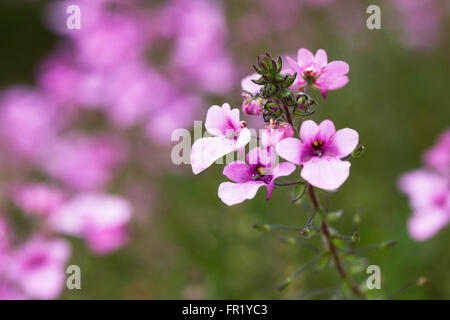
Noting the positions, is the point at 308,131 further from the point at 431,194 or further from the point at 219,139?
the point at 431,194

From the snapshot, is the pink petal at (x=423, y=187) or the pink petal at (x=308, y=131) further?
the pink petal at (x=423, y=187)

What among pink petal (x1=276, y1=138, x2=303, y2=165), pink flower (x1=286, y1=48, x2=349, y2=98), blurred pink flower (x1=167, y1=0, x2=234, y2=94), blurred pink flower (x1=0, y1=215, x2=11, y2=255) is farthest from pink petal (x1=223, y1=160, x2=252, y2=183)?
blurred pink flower (x1=167, y1=0, x2=234, y2=94)

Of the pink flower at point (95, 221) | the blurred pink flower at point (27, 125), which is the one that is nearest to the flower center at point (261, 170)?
the pink flower at point (95, 221)

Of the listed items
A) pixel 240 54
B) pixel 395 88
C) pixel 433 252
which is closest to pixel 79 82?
pixel 240 54

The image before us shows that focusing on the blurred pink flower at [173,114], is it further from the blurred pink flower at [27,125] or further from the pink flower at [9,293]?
the pink flower at [9,293]

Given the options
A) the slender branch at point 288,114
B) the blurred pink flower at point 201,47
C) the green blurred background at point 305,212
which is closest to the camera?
the slender branch at point 288,114

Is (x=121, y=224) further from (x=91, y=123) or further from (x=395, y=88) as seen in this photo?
(x=395, y=88)

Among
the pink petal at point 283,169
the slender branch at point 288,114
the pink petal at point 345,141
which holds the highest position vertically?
the slender branch at point 288,114
